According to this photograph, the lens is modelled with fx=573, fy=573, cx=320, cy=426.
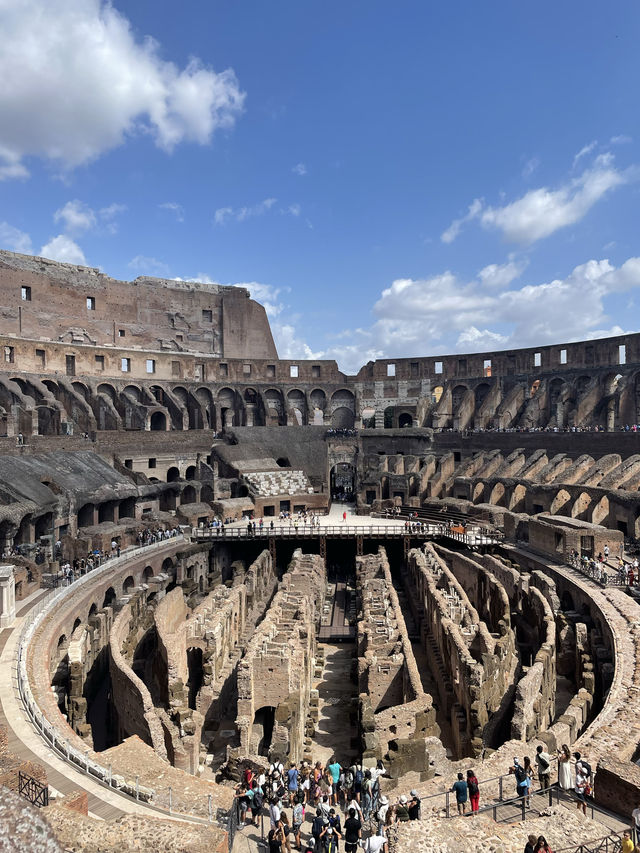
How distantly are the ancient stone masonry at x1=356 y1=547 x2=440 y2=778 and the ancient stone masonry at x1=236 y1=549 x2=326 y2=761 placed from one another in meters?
1.72

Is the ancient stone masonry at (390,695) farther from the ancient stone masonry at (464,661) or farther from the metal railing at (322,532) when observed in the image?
the metal railing at (322,532)

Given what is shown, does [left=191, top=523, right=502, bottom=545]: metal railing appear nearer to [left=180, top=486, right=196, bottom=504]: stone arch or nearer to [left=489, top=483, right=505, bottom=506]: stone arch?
[left=489, top=483, right=505, bottom=506]: stone arch

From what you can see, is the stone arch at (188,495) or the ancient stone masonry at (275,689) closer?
the ancient stone masonry at (275,689)

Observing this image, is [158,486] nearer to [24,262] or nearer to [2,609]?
[2,609]

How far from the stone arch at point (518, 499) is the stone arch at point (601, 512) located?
627 centimetres

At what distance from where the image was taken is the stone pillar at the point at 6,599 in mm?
17188

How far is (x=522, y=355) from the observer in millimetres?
50062

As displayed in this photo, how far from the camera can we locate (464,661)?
14930 millimetres

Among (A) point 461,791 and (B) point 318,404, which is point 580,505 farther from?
(B) point 318,404

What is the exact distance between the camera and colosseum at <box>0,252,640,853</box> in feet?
30.1

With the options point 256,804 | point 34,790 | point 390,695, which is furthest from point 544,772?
point 34,790

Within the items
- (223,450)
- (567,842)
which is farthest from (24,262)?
(567,842)

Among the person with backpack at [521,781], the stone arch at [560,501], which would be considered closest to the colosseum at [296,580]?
the person with backpack at [521,781]

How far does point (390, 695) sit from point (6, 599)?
11704 millimetres
